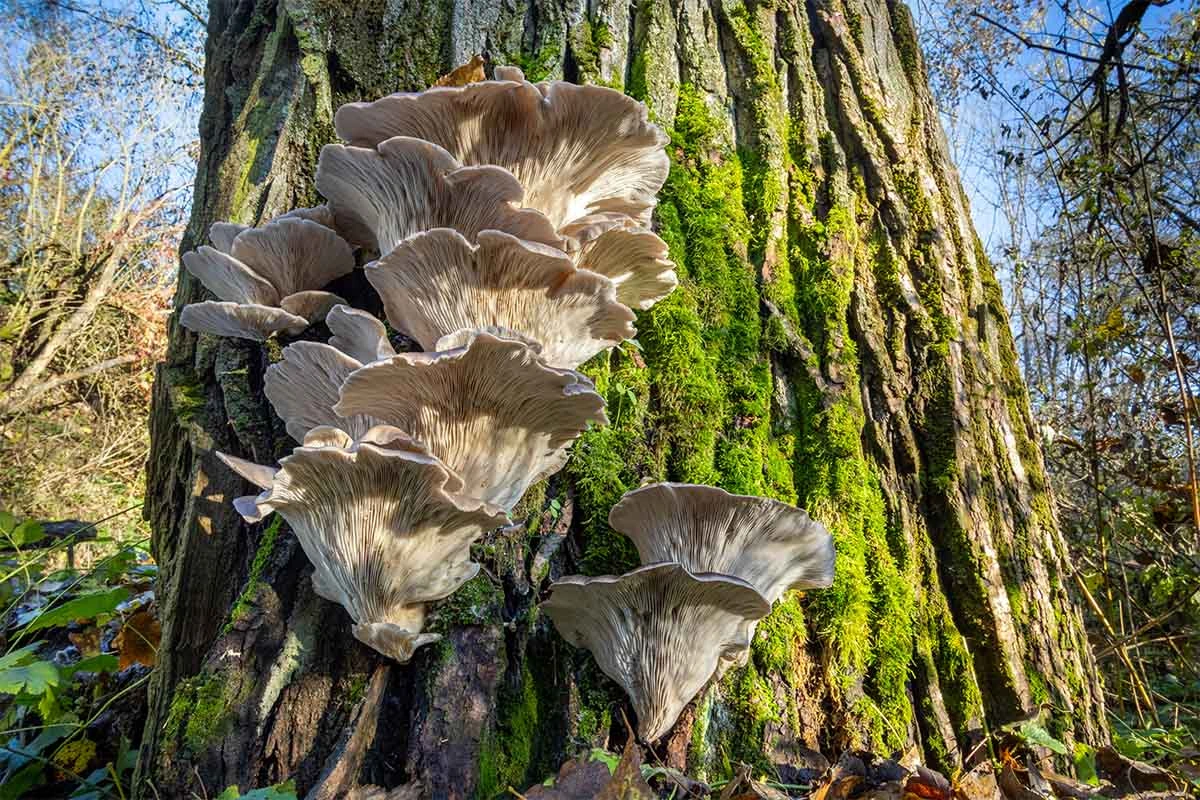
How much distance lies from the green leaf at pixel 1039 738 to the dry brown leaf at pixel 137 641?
3.63 meters

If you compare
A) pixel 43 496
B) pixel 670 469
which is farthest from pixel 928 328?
pixel 43 496

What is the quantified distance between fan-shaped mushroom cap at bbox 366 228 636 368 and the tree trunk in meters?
0.35

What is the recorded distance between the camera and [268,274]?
2.34m

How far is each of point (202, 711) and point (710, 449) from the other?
70.4 inches

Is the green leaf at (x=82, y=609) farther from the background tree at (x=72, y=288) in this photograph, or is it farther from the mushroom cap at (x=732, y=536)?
the background tree at (x=72, y=288)

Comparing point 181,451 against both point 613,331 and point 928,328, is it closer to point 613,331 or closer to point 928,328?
point 613,331

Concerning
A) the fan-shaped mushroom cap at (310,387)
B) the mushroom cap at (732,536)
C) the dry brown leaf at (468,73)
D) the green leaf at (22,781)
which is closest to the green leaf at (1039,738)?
the mushroom cap at (732,536)

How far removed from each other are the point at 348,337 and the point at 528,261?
2.01ft

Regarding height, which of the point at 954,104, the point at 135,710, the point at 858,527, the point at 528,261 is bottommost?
the point at 135,710

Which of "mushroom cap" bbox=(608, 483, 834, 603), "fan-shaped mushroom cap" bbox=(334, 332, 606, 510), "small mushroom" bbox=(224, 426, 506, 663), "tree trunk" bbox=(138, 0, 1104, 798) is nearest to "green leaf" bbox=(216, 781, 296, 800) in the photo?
"tree trunk" bbox=(138, 0, 1104, 798)

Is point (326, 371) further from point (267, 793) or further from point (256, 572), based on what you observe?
point (267, 793)

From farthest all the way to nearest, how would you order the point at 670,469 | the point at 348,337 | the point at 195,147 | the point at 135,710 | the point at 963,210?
1. the point at 195,147
2. the point at 963,210
3. the point at 135,710
4. the point at 670,469
5. the point at 348,337

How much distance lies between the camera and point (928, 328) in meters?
2.84

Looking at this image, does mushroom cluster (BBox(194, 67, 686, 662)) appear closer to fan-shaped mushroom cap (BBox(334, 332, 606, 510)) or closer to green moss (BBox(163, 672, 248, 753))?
fan-shaped mushroom cap (BBox(334, 332, 606, 510))
